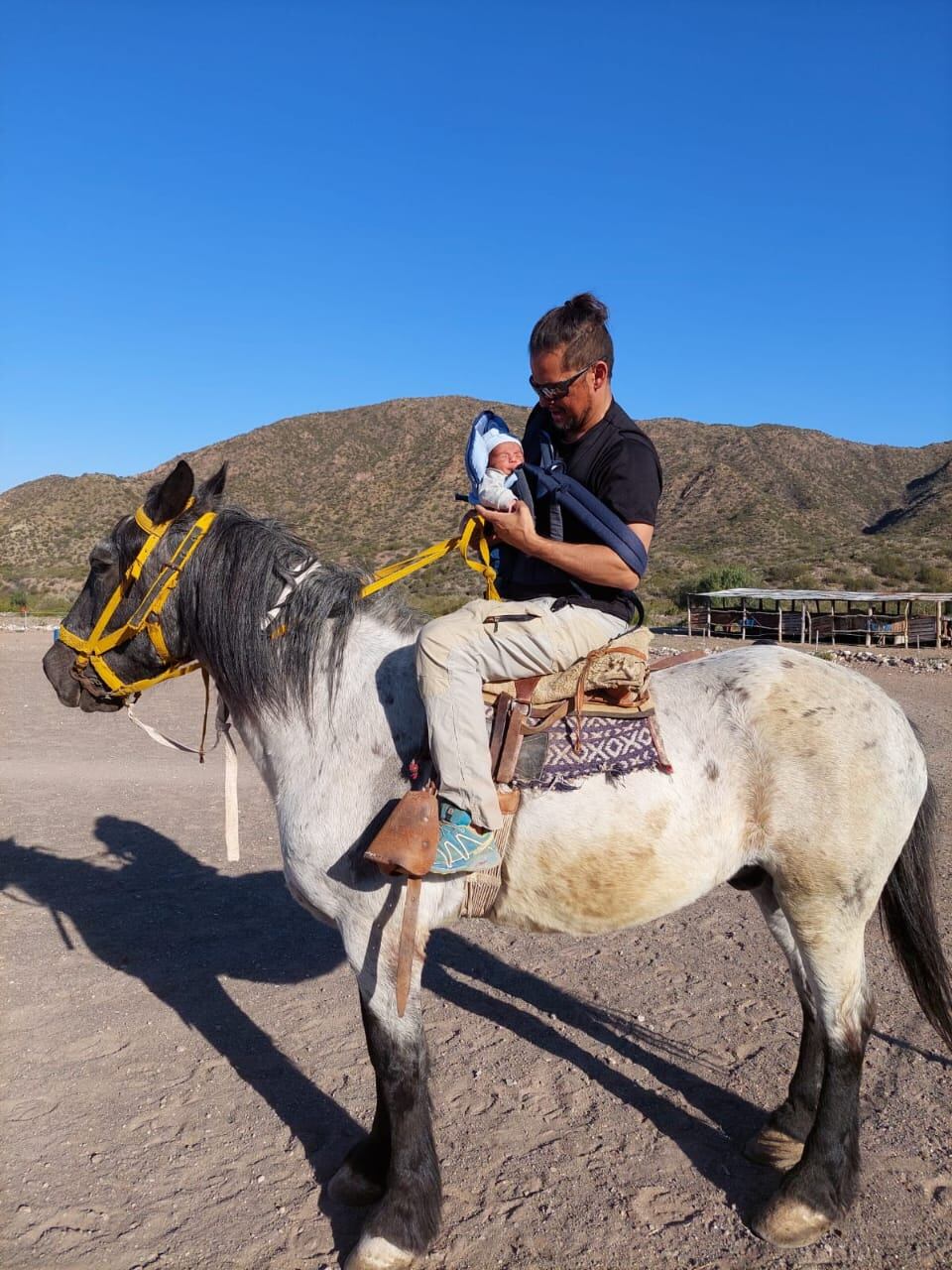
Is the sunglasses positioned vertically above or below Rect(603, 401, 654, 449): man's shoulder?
above

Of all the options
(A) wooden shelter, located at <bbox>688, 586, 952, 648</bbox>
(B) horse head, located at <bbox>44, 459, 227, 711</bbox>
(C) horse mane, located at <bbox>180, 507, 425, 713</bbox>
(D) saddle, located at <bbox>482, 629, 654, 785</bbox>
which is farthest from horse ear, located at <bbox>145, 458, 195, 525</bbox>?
(A) wooden shelter, located at <bbox>688, 586, 952, 648</bbox>

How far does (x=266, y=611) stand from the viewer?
323cm

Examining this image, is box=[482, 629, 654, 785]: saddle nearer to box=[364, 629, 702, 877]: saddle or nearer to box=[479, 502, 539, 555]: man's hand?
box=[364, 629, 702, 877]: saddle

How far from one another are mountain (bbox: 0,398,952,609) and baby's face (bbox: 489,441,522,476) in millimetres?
32414

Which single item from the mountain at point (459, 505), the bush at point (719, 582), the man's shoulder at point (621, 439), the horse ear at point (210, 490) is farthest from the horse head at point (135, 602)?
the bush at point (719, 582)

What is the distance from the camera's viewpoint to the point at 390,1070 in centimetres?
300

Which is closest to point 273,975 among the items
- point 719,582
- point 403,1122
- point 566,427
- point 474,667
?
point 403,1122

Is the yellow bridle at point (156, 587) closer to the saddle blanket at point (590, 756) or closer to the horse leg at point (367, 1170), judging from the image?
the saddle blanket at point (590, 756)

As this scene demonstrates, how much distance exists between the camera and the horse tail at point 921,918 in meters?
3.48

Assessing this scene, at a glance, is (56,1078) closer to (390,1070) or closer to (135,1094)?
(135,1094)

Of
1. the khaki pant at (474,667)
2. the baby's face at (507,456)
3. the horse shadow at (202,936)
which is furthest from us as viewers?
the horse shadow at (202,936)

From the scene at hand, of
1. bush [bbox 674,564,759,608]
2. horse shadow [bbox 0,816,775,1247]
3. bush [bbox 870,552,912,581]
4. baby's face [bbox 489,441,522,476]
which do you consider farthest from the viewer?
bush [bbox 674,564,759,608]

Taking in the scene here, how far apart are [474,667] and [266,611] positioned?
893 millimetres

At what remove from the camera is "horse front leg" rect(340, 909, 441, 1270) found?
2.94m
